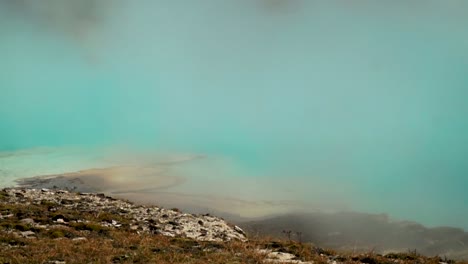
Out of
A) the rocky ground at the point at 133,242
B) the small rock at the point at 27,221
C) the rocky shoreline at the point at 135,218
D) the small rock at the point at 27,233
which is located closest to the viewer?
the rocky ground at the point at 133,242

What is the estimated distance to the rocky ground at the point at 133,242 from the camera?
22.1m

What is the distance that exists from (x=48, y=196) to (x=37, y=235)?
24657mm

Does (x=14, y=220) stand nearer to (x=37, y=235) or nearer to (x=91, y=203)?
A: (x=37, y=235)

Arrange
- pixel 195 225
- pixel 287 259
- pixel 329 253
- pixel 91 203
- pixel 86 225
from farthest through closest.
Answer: pixel 91 203
pixel 195 225
pixel 86 225
pixel 329 253
pixel 287 259

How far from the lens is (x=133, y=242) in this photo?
2647cm

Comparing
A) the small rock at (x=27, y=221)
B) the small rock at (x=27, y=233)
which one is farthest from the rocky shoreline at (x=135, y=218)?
the small rock at (x=27, y=233)

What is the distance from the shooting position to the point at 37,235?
27828mm

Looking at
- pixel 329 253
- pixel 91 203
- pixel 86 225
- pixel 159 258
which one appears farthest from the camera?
pixel 91 203

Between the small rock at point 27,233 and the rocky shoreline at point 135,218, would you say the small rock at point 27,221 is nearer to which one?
the rocky shoreline at point 135,218

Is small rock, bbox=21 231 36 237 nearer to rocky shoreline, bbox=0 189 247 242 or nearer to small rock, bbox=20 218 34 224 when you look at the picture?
rocky shoreline, bbox=0 189 247 242

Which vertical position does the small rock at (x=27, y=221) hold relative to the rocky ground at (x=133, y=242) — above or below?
above

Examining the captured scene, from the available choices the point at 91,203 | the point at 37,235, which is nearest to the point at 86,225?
the point at 37,235

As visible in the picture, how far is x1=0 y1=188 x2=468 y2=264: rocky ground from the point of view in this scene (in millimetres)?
22062

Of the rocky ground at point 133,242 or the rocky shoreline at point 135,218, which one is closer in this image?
the rocky ground at point 133,242
